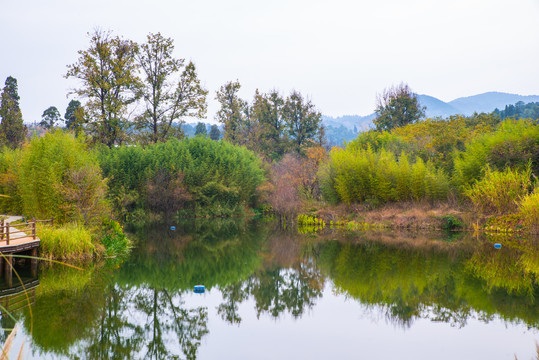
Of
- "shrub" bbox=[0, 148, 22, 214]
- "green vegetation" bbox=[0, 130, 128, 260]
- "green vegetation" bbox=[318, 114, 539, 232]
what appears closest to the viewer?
"green vegetation" bbox=[0, 130, 128, 260]

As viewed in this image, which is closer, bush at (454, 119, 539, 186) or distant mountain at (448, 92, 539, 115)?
bush at (454, 119, 539, 186)

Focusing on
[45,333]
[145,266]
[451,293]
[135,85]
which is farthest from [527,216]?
[135,85]

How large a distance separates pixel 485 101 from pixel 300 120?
162 metres

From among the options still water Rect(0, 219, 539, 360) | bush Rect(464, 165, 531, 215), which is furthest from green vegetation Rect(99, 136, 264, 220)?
bush Rect(464, 165, 531, 215)

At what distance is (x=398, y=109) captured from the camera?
37156 millimetres

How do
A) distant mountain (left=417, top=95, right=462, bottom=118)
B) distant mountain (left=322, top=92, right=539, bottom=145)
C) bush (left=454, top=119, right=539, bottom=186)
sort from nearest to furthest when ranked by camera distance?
bush (left=454, top=119, right=539, bottom=186), distant mountain (left=322, top=92, right=539, bottom=145), distant mountain (left=417, top=95, right=462, bottom=118)

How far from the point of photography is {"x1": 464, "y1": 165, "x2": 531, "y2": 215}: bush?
17.6 m

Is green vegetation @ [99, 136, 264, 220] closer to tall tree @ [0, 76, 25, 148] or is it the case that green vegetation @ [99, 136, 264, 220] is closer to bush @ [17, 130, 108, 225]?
tall tree @ [0, 76, 25, 148]

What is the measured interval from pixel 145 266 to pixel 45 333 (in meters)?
5.88

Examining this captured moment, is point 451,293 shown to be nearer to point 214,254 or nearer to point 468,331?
point 468,331

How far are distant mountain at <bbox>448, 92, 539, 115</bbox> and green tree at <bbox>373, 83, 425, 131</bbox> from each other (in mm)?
141262

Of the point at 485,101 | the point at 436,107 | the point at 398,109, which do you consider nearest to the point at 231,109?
the point at 398,109

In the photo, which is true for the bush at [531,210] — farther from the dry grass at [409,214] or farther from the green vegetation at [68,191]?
the green vegetation at [68,191]

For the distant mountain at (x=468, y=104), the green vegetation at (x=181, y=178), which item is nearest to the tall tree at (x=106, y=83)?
the green vegetation at (x=181, y=178)
